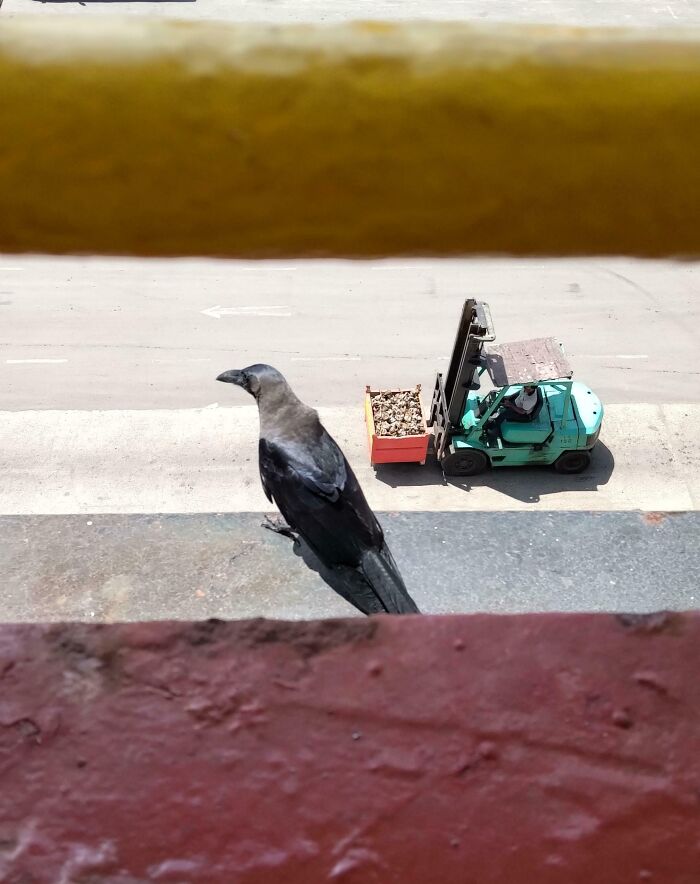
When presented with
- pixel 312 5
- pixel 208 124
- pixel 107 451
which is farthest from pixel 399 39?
pixel 107 451

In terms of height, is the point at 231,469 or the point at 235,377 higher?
the point at 235,377

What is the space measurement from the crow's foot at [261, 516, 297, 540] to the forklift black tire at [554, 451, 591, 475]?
137 inches

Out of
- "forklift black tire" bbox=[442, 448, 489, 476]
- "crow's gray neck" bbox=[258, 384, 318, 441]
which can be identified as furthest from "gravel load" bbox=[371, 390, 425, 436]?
"crow's gray neck" bbox=[258, 384, 318, 441]

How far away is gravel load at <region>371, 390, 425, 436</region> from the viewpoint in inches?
367

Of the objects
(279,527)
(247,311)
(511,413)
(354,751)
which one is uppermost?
(354,751)

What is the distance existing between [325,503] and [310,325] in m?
5.08

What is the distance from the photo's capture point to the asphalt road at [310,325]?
10688mm

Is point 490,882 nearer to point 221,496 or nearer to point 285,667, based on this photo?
point 285,667

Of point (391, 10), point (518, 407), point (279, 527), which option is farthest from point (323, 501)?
point (391, 10)

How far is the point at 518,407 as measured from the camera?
9000 millimetres

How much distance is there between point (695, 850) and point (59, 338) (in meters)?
11.4

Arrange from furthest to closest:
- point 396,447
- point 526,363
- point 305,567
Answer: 1. point 396,447
2. point 526,363
3. point 305,567

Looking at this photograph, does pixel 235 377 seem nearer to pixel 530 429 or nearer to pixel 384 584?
pixel 384 584

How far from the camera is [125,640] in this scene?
104cm
